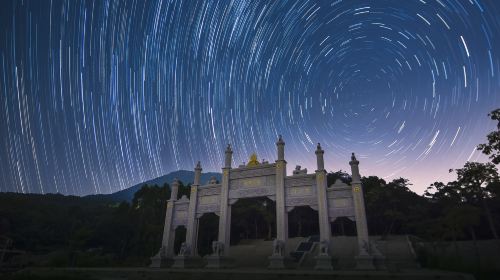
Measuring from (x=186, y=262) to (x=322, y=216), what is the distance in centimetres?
973

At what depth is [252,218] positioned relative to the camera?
135ft

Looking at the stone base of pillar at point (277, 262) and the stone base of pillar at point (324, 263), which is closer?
the stone base of pillar at point (324, 263)

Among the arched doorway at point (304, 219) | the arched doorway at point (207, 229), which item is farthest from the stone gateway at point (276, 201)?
the arched doorway at point (304, 219)

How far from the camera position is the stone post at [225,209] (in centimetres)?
2103

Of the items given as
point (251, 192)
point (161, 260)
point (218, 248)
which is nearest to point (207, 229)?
point (161, 260)

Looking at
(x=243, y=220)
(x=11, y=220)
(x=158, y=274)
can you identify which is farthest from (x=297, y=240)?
(x=11, y=220)

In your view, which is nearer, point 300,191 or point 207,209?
point 300,191

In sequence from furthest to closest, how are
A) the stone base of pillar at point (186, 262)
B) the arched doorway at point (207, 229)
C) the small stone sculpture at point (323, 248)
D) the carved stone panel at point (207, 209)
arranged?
the arched doorway at point (207, 229)
the carved stone panel at point (207, 209)
the stone base of pillar at point (186, 262)
the small stone sculpture at point (323, 248)

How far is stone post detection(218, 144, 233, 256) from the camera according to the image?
2103 cm

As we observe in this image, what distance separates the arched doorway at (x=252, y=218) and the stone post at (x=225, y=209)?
1518cm

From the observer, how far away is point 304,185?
20.0 meters

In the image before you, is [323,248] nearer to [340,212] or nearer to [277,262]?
[340,212]

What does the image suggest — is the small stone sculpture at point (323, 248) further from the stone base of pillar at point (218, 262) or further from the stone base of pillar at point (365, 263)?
the stone base of pillar at point (218, 262)

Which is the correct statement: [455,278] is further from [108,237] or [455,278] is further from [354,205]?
[108,237]
